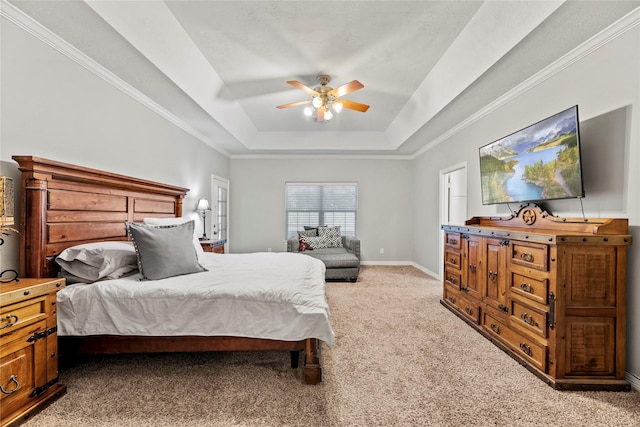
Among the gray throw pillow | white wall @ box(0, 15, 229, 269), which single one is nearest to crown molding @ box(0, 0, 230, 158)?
white wall @ box(0, 15, 229, 269)

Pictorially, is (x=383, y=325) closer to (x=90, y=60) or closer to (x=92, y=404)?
(x=92, y=404)

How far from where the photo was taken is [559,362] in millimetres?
1988

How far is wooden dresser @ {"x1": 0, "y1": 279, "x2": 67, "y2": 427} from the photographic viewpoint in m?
1.54

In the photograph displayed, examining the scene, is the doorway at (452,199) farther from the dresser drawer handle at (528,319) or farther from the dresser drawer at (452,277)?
the dresser drawer handle at (528,319)

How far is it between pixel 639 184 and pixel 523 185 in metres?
0.87

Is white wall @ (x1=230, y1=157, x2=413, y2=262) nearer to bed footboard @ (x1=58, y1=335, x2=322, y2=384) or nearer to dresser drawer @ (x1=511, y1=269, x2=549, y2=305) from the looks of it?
Result: dresser drawer @ (x1=511, y1=269, x2=549, y2=305)

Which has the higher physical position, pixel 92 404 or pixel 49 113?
pixel 49 113

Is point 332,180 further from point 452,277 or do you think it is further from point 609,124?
point 609,124

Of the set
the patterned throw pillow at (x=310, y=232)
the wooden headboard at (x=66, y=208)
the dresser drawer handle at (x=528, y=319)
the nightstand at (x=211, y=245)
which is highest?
the wooden headboard at (x=66, y=208)

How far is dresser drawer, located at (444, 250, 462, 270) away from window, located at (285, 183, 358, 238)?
9.92ft

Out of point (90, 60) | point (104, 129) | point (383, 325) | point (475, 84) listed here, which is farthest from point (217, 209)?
point (475, 84)

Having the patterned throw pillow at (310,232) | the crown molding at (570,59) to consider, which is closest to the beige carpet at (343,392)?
the crown molding at (570,59)

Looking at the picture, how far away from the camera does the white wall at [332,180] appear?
6.59 m

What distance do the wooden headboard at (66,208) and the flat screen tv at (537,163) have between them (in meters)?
3.70
